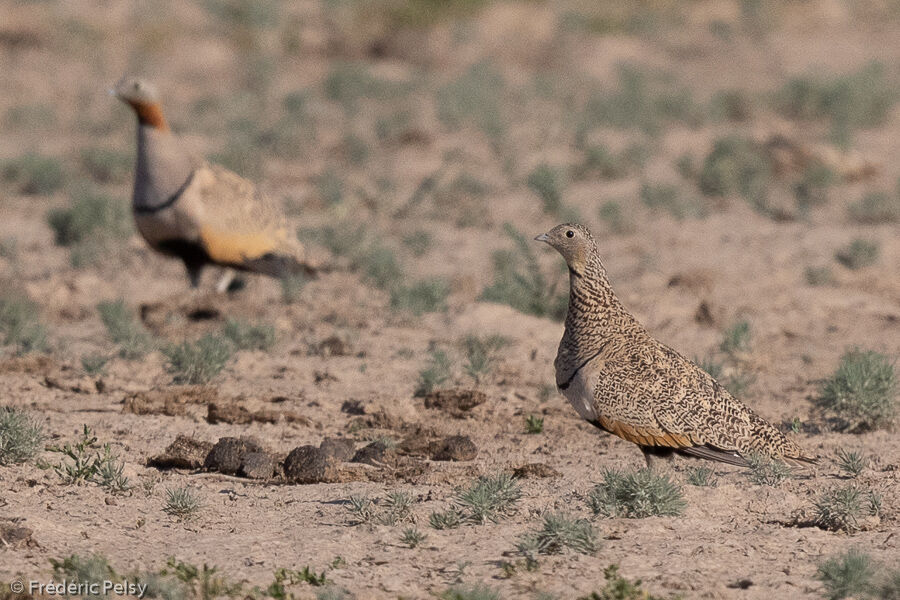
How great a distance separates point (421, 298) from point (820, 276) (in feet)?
10.4

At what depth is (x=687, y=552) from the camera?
5219 millimetres

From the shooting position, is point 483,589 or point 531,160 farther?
point 531,160

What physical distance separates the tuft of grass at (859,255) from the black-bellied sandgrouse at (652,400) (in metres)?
4.59

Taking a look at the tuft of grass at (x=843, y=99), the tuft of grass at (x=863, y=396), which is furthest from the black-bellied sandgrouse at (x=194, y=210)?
the tuft of grass at (x=843, y=99)

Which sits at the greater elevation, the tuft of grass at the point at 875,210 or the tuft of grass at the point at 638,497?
the tuft of grass at the point at 875,210

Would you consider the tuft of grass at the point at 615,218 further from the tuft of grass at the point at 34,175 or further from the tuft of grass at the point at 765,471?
the tuft of grass at the point at 765,471

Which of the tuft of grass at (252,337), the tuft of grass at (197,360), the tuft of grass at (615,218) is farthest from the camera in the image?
the tuft of grass at (615,218)

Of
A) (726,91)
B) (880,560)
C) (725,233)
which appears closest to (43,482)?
(880,560)

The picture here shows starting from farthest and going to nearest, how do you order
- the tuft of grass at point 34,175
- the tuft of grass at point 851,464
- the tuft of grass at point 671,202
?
1. the tuft of grass at point 34,175
2. the tuft of grass at point 671,202
3. the tuft of grass at point 851,464

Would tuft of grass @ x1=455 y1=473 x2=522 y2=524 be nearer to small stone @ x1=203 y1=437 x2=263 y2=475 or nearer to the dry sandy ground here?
the dry sandy ground

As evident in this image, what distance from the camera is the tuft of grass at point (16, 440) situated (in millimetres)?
6182

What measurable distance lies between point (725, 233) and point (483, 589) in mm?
7526

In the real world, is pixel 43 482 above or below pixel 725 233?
below

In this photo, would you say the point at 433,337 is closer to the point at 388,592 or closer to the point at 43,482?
the point at 43,482
